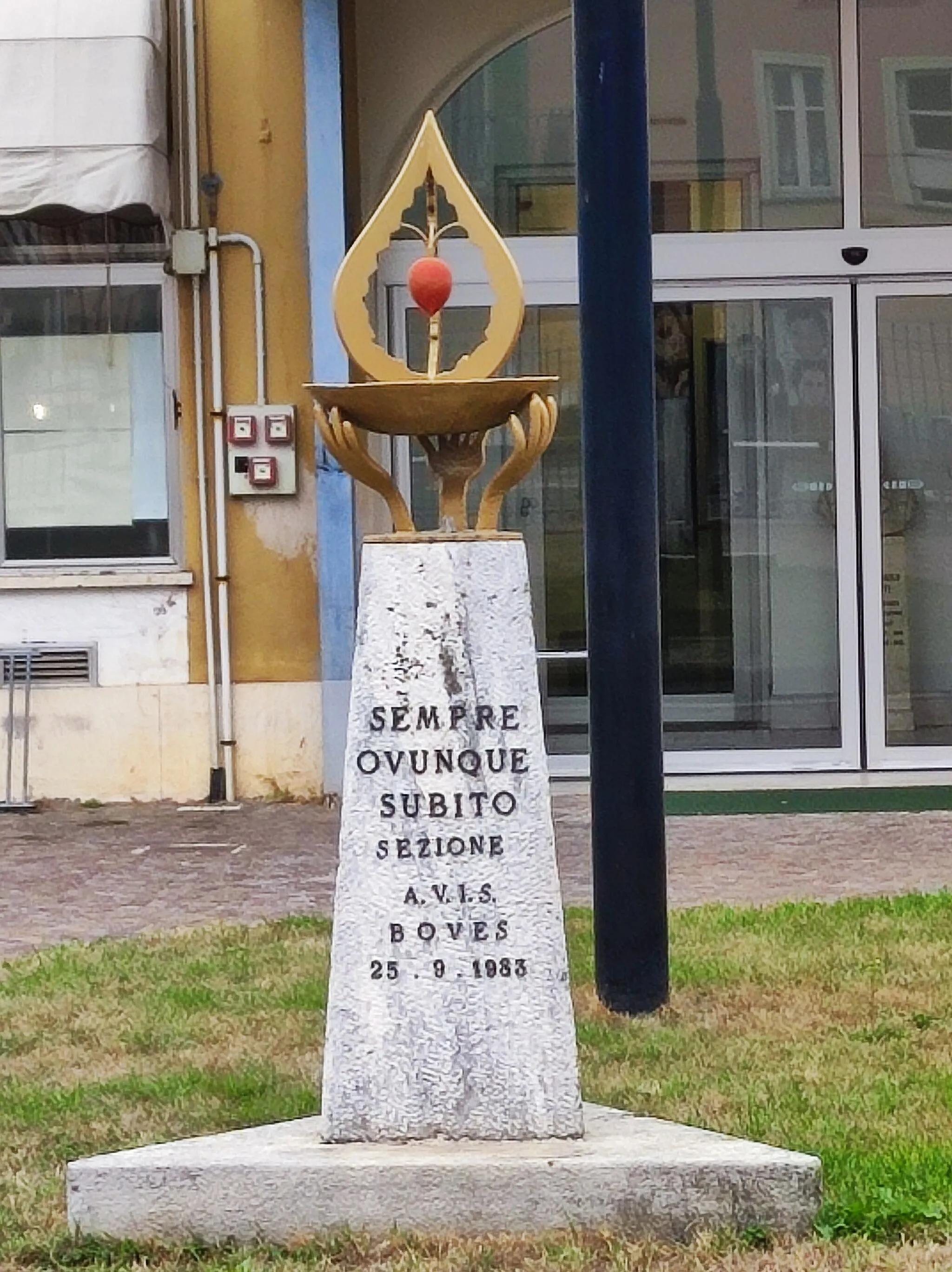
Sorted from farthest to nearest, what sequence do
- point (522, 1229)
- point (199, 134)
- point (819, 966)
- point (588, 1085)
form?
point (199, 134) < point (819, 966) < point (588, 1085) < point (522, 1229)

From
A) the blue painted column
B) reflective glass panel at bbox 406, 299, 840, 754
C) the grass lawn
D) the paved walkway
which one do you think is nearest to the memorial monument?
the grass lawn

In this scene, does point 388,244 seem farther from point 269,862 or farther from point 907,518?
point 907,518

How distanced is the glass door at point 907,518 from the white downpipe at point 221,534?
10.5 feet

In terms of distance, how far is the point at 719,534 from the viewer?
1105 cm

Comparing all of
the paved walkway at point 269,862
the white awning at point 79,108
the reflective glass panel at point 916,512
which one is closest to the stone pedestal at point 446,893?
the paved walkway at point 269,862

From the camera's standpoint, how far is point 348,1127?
4.51m

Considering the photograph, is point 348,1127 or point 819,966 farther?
point 819,966

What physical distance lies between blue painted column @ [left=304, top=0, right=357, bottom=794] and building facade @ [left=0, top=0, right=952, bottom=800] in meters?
0.02

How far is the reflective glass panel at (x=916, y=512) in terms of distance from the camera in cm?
1092

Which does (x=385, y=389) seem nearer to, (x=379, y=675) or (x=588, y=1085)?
(x=379, y=675)

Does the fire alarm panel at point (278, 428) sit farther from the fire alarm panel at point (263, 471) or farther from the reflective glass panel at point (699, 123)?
the reflective glass panel at point (699, 123)

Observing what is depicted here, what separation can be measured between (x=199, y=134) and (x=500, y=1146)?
7.17 m

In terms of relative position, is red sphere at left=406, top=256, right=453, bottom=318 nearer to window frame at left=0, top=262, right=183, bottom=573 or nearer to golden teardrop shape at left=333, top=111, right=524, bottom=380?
golden teardrop shape at left=333, top=111, right=524, bottom=380

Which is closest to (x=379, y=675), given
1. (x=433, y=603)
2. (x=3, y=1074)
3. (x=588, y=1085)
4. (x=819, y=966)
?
(x=433, y=603)
